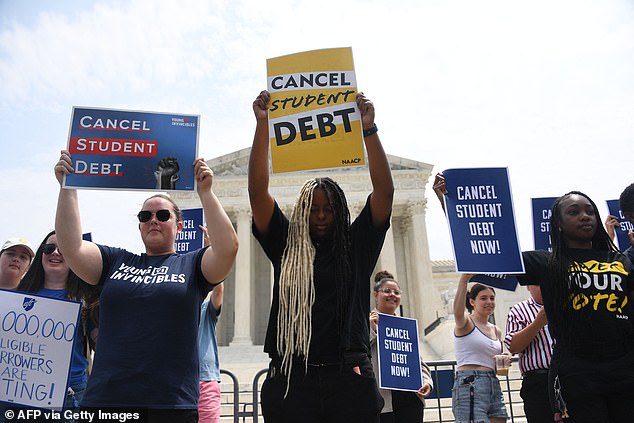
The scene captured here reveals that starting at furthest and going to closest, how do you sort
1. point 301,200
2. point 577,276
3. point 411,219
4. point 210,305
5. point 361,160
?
point 411,219 < point 210,305 < point 361,160 < point 577,276 < point 301,200

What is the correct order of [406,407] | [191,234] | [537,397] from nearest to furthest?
[537,397], [406,407], [191,234]

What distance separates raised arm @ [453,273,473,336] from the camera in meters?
5.07

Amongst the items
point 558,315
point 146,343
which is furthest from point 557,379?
point 146,343

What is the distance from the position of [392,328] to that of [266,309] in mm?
33749

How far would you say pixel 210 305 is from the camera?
18.5 feet

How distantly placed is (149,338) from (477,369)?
425 cm

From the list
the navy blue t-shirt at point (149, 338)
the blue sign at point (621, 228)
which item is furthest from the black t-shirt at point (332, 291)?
the blue sign at point (621, 228)

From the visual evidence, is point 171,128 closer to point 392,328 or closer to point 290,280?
point 290,280

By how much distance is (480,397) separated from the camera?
576 cm

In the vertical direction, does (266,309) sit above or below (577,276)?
above

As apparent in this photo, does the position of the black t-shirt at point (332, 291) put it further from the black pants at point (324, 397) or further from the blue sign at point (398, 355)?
the blue sign at point (398, 355)

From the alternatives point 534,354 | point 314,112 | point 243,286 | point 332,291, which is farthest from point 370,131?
point 243,286

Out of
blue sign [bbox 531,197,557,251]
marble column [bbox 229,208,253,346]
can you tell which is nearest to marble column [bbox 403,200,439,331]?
marble column [bbox 229,208,253,346]

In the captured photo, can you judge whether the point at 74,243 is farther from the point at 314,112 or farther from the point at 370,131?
the point at 370,131
